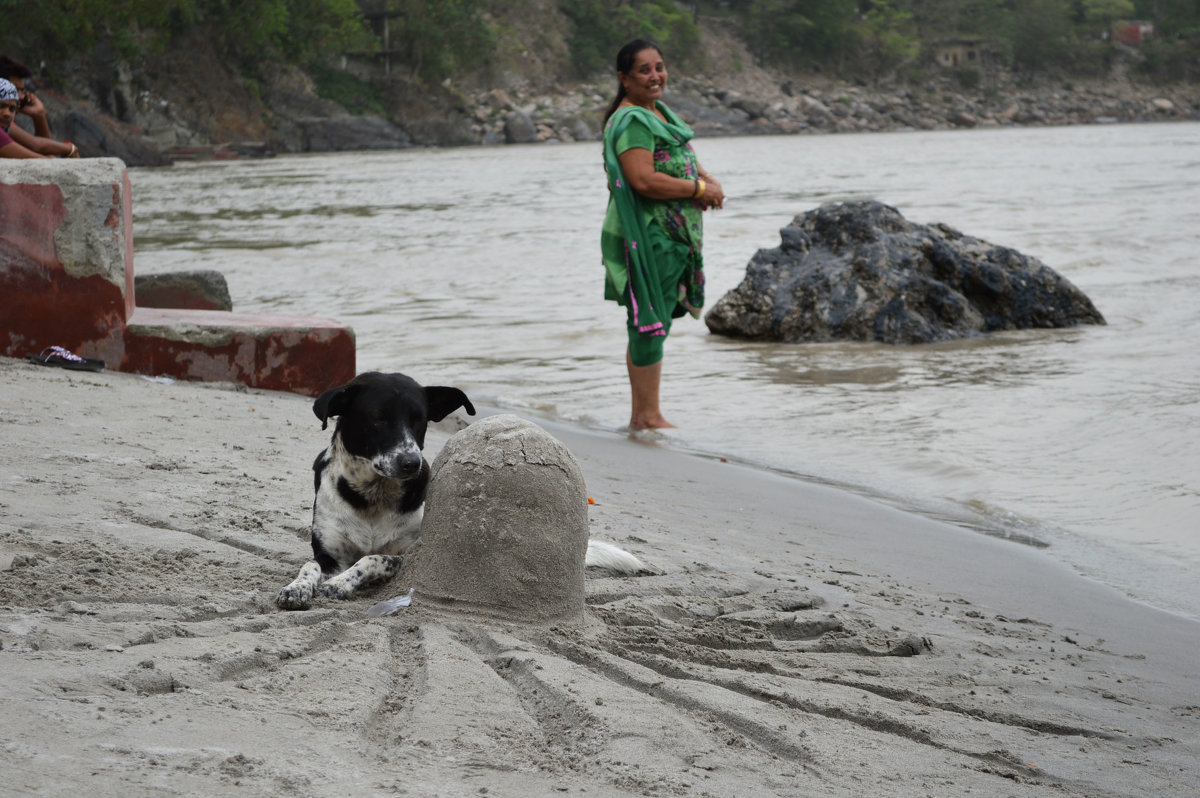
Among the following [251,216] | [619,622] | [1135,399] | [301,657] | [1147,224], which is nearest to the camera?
[301,657]

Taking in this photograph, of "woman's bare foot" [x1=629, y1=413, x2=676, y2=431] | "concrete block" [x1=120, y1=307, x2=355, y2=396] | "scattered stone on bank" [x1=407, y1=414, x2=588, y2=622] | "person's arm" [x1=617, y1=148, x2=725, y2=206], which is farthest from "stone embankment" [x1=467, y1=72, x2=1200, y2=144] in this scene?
"scattered stone on bank" [x1=407, y1=414, x2=588, y2=622]

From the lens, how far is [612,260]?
6559 millimetres

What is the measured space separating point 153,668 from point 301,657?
0.37 metres

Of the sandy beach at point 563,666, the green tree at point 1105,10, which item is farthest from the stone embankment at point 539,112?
the sandy beach at point 563,666

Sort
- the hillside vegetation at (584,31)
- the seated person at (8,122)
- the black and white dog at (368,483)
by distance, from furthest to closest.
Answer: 1. the hillside vegetation at (584,31)
2. the seated person at (8,122)
3. the black and white dog at (368,483)

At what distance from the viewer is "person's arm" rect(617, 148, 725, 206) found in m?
6.25

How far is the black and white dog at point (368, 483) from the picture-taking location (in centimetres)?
329

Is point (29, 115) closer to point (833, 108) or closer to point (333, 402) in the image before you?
point (333, 402)

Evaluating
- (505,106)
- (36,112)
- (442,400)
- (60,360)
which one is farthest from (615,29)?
(442,400)

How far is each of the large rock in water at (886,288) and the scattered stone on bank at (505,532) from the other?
6781mm

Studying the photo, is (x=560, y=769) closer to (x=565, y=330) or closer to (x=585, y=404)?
(x=585, y=404)

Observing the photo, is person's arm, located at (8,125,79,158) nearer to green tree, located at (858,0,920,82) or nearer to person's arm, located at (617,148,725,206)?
person's arm, located at (617,148,725,206)

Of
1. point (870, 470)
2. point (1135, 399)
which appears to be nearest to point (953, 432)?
point (870, 470)

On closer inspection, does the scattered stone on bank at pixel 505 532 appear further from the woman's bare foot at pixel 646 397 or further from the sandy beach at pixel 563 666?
the woman's bare foot at pixel 646 397
